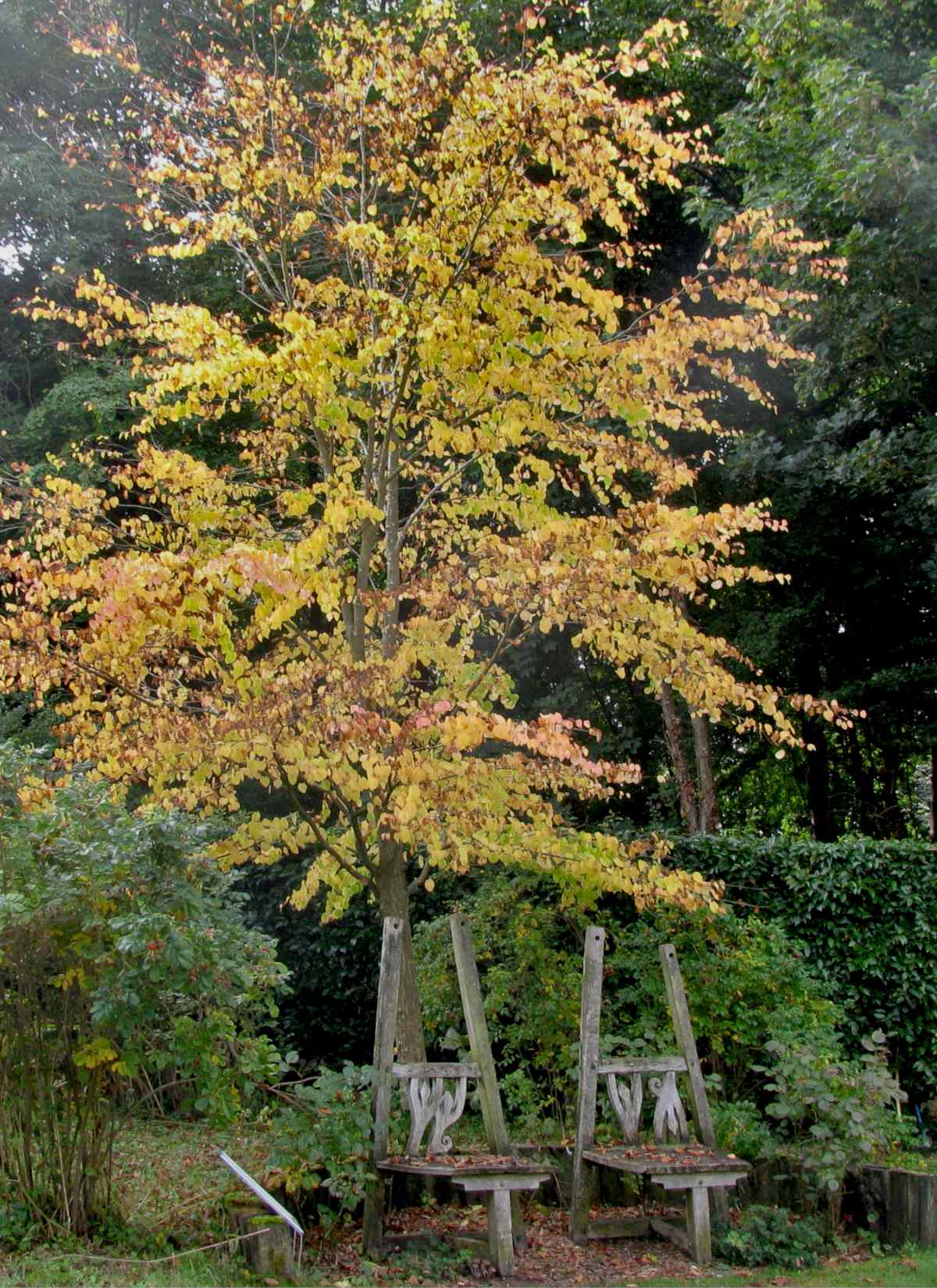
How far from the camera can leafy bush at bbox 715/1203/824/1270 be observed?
5125 millimetres

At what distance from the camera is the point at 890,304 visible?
352 inches

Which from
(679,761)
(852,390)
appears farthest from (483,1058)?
(852,390)

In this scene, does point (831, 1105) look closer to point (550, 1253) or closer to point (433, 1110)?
point (550, 1253)

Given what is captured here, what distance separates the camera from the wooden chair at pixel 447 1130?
4727 mm

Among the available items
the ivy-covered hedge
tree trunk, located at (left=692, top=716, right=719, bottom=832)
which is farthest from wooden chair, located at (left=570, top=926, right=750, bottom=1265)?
tree trunk, located at (left=692, top=716, right=719, bottom=832)

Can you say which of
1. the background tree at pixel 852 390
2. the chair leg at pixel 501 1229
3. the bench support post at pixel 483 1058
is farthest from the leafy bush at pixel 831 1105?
the background tree at pixel 852 390

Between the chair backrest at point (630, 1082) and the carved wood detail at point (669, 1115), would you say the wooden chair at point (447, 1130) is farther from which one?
the carved wood detail at point (669, 1115)

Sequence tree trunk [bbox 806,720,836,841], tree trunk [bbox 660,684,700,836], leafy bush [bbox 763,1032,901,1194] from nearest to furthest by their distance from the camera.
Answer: leafy bush [bbox 763,1032,901,1194] < tree trunk [bbox 660,684,700,836] < tree trunk [bbox 806,720,836,841]

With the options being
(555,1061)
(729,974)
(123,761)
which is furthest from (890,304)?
(123,761)

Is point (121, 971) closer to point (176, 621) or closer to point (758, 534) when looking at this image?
point (176, 621)

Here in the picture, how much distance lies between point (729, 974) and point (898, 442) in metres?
5.36

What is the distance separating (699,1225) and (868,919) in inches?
133

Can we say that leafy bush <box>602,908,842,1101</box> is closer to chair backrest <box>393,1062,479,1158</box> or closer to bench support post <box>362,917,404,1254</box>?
chair backrest <box>393,1062,479,1158</box>

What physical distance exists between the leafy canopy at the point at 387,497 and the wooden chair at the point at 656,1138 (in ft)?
2.28
